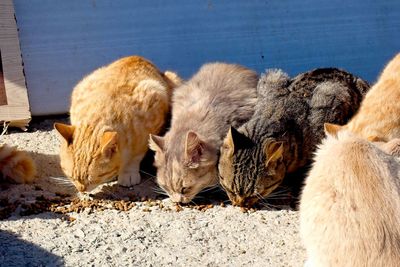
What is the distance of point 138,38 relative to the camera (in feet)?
24.9

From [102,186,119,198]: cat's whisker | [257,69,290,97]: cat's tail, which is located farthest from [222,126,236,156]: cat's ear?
[102,186,119,198]: cat's whisker

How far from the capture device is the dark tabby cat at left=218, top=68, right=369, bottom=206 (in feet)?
18.5

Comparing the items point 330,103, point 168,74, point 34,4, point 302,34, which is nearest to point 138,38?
point 168,74

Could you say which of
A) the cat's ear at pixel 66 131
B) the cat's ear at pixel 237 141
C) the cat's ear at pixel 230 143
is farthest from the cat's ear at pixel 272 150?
the cat's ear at pixel 66 131

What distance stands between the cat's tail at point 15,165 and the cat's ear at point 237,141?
191cm

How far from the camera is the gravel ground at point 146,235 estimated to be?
5.00 meters

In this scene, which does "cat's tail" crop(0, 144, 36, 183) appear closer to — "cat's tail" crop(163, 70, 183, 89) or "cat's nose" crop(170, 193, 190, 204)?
"cat's nose" crop(170, 193, 190, 204)

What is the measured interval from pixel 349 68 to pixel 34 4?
374 centimetres

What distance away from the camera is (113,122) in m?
6.07

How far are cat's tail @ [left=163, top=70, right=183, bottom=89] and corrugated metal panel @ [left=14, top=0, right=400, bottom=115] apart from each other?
0.50 m

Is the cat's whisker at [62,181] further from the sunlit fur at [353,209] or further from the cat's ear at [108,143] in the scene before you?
the sunlit fur at [353,209]

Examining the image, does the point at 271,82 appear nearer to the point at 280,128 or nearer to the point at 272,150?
the point at 280,128

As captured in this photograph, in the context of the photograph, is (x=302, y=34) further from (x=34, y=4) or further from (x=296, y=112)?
(x=34, y=4)

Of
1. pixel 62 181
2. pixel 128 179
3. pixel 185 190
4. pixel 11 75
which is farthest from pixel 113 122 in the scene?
pixel 11 75
